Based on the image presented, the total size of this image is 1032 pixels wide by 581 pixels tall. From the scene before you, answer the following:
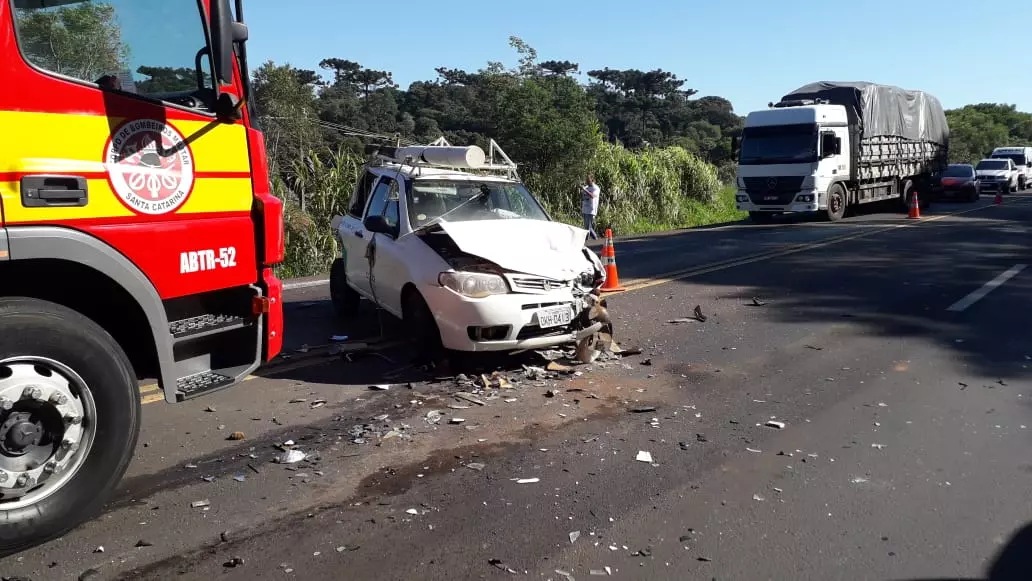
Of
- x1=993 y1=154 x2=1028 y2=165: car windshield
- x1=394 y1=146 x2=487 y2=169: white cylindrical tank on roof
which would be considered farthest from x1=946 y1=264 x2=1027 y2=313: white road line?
x1=993 y1=154 x2=1028 y2=165: car windshield

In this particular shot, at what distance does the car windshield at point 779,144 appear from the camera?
886 inches

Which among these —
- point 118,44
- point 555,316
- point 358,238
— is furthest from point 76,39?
point 358,238

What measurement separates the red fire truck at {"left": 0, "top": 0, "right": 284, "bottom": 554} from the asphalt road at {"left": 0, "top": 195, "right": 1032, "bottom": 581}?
53 centimetres

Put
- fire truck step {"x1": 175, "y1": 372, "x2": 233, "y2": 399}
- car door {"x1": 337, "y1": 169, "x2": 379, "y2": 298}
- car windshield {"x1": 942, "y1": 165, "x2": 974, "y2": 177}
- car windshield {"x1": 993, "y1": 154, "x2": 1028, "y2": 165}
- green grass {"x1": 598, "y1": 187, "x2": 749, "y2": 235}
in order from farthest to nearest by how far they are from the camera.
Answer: car windshield {"x1": 993, "y1": 154, "x2": 1028, "y2": 165} → car windshield {"x1": 942, "y1": 165, "x2": 974, "y2": 177} → green grass {"x1": 598, "y1": 187, "x2": 749, "y2": 235} → car door {"x1": 337, "y1": 169, "x2": 379, "y2": 298} → fire truck step {"x1": 175, "y1": 372, "x2": 233, "y2": 399}

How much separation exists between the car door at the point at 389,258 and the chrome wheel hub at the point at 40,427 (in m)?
3.73

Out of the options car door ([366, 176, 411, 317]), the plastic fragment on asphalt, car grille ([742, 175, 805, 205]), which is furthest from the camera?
car grille ([742, 175, 805, 205])

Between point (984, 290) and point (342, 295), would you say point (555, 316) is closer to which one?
point (342, 295)

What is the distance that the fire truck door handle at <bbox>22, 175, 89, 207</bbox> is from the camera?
3.56 metres

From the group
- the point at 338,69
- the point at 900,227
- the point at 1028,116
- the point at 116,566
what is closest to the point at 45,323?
the point at 116,566

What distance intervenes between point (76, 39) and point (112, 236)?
3.32 feet

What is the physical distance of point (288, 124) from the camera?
693 inches

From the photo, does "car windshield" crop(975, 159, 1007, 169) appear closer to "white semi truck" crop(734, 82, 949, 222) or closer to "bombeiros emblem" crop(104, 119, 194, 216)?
"white semi truck" crop(734, 82, 949, 222)

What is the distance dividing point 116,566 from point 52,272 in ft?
4.92

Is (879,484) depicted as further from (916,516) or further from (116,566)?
(116,566)
